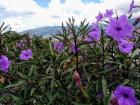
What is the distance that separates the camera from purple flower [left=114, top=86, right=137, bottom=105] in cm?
226

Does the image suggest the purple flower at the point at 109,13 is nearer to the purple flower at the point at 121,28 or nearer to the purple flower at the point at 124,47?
the purple flower at the point at 124,47

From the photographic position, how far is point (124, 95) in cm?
227

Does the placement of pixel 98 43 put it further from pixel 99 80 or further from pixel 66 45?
pixel 66 45

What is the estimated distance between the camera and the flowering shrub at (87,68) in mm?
2515

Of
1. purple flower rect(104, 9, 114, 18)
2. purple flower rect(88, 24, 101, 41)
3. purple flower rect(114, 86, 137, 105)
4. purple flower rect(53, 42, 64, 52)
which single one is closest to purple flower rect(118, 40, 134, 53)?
purple flower rect(88, 24, 101, 41)

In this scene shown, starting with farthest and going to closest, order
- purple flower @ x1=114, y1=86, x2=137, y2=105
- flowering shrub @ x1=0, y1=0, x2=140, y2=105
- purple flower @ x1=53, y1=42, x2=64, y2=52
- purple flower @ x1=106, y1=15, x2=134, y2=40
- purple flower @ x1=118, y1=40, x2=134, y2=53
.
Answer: purple flower @ x1=53, y1=42, x2=64, y2=52 < purple flower @ x1=118, y1=40, x2=134, y2=53 < flowering shrub @ x1=0, y1=0, x2=140, y2=105 < purple flower @ x1=106, y1=15, x2=134, y2=40 < purple flower @ x1=114, y1=86, x2=137, y2=105

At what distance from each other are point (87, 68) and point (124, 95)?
90cm

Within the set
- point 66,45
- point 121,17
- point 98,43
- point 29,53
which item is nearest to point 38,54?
point 29,53

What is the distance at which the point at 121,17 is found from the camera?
241 centimetres

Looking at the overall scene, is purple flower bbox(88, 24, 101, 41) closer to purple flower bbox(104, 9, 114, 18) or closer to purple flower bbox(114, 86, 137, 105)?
purple flower bbox(104, 9, 114, 18)

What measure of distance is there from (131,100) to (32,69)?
1371 mm

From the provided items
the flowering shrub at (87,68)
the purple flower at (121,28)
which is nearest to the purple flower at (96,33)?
the flowering shrub at (87,68)

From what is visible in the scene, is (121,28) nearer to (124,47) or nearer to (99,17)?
(124,47)

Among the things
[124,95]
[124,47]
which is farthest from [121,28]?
[124,95]
